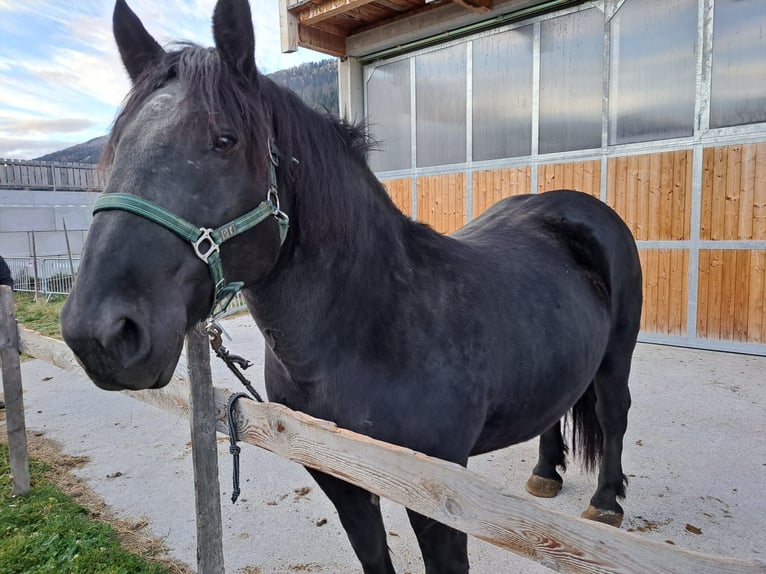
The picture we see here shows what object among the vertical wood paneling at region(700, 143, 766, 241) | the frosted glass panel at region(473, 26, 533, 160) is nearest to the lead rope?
the vertical wood paneling at region(700, 143, 766, 241)

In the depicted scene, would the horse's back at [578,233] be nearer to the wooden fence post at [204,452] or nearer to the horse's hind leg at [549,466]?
the horse's hind leg at [549,466]

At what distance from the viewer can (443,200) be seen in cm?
746

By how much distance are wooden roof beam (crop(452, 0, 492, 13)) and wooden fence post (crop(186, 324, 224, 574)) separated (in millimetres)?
6057

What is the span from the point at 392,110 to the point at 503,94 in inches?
79.0

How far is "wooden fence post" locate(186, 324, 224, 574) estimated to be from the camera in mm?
1678

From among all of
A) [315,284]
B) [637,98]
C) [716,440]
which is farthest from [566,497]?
[637,98]

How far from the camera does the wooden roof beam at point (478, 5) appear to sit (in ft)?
20.0

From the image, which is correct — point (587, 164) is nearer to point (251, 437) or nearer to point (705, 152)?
point (705, 152)

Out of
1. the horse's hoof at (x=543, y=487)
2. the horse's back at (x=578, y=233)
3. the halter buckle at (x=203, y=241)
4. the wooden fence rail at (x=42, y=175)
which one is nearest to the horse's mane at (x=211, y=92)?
the halter buckle at (x=203, y=241)

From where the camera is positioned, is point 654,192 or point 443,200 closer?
point 654,192

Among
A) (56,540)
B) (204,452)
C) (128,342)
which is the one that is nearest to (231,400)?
(204,452)

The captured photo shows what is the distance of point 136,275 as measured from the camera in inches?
35.4

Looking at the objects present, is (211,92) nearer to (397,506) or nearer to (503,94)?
(397,506)

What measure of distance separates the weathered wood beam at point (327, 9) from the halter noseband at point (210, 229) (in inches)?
221
